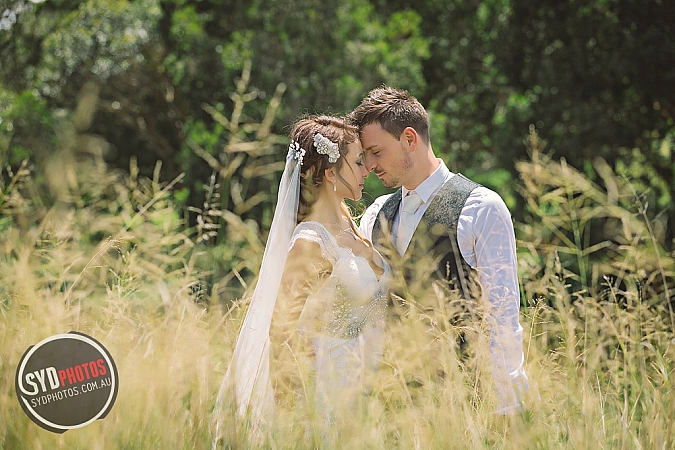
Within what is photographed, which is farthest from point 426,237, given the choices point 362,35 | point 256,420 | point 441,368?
point 362,35

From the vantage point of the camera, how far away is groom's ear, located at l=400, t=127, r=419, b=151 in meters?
3.49

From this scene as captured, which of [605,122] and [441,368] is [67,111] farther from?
[441,368]

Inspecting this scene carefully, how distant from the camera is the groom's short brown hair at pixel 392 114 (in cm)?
349

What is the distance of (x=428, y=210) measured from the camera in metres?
3.38

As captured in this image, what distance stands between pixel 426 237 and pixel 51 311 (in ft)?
5.51

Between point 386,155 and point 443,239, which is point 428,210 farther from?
point 386,155

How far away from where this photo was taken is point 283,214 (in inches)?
128

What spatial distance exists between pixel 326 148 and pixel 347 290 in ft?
2.10

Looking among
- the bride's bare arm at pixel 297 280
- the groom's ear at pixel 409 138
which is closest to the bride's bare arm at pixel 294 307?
the bride's bare arm at pixel 297 280

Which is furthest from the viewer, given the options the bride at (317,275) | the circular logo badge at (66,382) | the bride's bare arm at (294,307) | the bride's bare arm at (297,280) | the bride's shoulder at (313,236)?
the bride's shoulder at (313,236)

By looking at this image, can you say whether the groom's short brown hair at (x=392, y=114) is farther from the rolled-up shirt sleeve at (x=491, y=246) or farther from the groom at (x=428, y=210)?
the rolled-up shirt sleeve at (x=491, y=246)

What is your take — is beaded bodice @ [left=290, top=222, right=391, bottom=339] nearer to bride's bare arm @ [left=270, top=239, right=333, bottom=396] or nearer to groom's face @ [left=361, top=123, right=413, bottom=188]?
bride's bare arm @ [left=270, top=239, right=333, bottom=396]

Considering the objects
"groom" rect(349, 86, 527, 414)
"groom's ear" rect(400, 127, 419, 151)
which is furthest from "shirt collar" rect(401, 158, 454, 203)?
"groom's ear" rect(400, 127, 419, 151)

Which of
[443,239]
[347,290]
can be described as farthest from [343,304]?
[443,239]
